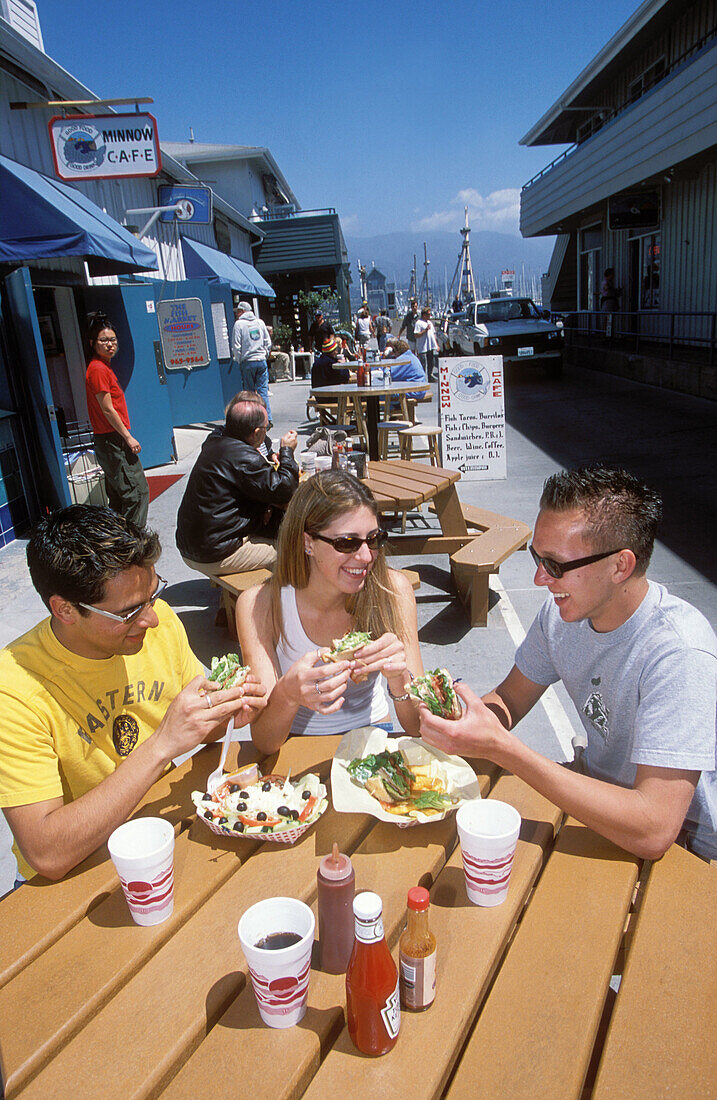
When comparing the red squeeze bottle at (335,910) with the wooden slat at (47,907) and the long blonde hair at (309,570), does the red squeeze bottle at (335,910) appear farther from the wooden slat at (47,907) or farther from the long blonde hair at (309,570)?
the long blonde hair at (309,570)

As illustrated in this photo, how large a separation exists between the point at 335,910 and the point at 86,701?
1031mm

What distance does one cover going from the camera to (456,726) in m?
1.81

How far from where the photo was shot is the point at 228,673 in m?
2.04

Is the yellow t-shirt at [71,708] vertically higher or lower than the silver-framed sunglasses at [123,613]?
lower

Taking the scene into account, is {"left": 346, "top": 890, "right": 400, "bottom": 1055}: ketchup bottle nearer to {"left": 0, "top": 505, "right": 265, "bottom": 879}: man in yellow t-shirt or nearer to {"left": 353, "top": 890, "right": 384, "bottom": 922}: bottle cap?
{"left": 353, "top": 890, "right": 384, "bottom": 922}: bottle cap

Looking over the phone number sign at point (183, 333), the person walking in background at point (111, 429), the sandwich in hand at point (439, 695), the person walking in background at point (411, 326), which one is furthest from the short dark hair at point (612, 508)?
the person walking in background at point (411, 326)

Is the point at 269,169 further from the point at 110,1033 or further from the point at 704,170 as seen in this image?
Answer: the point at 110,1033

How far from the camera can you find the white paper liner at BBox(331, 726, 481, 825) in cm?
185

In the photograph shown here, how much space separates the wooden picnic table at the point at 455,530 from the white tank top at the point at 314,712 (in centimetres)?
239

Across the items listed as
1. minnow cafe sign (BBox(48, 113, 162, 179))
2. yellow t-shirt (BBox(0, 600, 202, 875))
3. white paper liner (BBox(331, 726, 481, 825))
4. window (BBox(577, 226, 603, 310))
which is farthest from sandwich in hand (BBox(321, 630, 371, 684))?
window (BBox(577, 226, 603, 310))

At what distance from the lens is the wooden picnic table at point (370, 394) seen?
8.88m

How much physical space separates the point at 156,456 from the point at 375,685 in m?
9.47

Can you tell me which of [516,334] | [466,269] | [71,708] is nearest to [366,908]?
[71,708]

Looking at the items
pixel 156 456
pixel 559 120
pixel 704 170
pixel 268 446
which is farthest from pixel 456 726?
pixel 559 120
